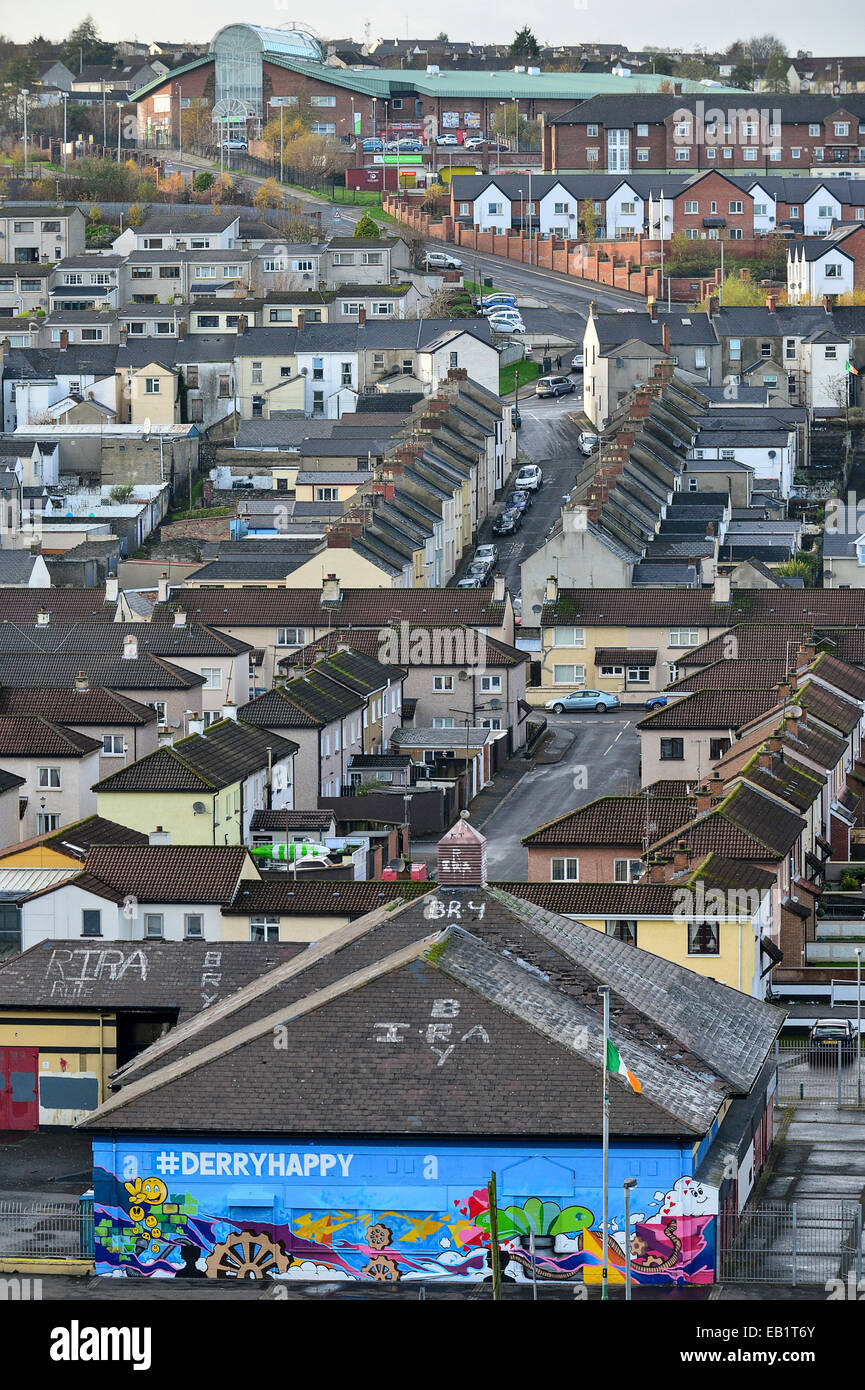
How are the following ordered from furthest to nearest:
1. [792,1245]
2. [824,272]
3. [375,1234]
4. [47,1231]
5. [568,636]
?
[824,272] → [568,636] → [47,1231] → [792,1245] → [375,1234]

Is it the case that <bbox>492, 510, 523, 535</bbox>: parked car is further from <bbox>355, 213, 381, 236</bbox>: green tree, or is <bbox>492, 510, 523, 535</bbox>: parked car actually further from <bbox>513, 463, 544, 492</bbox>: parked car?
<bbox>355, 213, 381, 236</bbox>: green tree

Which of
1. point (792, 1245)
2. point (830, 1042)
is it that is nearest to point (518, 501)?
point (830, 1042)

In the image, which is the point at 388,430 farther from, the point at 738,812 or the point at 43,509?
the point at 738,812

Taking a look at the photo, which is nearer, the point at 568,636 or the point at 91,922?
the point at 91,922

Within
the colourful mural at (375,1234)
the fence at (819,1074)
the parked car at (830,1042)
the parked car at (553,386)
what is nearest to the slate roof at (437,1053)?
the colourful mural at (375,1234)

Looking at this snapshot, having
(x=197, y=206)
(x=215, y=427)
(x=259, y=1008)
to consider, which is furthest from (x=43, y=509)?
(x=259, y=1008)

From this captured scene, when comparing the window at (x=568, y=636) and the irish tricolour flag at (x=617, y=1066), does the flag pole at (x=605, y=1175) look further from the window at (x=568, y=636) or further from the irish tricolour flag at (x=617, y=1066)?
the window at (x=568, y=636)

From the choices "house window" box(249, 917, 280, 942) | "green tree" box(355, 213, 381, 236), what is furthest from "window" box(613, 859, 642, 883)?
"green tree" box(355, 213, 381, 236)

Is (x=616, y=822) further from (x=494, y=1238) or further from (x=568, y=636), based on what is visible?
(x=568, y=636)
